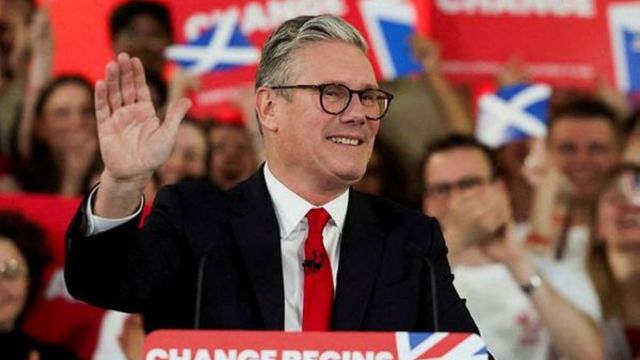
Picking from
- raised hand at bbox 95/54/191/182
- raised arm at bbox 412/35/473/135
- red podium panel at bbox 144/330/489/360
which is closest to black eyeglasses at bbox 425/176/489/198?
raised arm at bbox 412/35/473/135

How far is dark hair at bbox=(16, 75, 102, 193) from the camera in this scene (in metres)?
4.75

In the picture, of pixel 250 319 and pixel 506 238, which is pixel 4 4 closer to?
pixel 506 238

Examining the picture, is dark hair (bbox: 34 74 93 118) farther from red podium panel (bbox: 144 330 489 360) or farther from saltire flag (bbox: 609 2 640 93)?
red podium panel (bbox: 144 330 489 360)

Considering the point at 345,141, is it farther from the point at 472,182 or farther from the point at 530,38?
the point at 530,38

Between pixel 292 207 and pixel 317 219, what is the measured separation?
45 mm

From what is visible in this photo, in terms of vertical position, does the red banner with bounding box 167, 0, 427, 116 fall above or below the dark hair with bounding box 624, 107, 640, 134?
above

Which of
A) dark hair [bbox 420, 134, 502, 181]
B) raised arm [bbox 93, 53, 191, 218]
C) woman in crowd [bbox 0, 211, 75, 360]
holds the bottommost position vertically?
dark hair [bbox 420, 134, 502, 181]

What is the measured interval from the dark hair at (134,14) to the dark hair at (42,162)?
15.6 inches

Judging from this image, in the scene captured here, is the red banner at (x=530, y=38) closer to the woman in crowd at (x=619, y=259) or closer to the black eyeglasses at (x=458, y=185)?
the woman in crowd at (x=619, y=259)

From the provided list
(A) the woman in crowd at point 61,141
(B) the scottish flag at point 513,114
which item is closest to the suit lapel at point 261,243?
(A) the woman in crowd at point 61,141

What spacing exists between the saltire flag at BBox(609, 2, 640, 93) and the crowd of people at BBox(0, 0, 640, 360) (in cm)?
9

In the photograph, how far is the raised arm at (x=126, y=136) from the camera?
204 centimetres

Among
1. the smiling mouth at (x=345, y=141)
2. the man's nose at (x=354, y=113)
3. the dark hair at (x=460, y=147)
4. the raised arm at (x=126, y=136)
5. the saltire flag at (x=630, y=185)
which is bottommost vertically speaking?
the saltire flag at (x=630, y=185)

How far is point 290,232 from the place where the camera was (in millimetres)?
2275
